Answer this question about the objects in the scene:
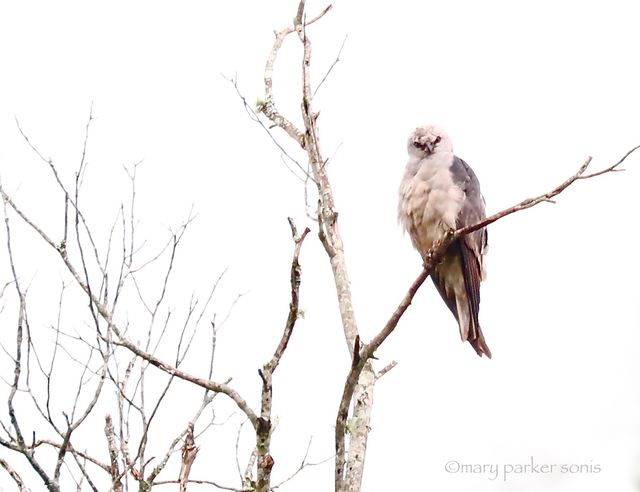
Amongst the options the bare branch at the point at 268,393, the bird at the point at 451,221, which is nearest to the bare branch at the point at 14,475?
the bare branch at the point at 268,393

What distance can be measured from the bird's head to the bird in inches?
2.1

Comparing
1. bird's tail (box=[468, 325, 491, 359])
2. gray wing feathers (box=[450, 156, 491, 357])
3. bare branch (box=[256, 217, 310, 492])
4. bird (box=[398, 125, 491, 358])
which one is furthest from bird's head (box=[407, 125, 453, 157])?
bare branch (box=[256, 217, 310, 492])

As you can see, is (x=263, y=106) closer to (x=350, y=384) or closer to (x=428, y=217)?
(x=428, y=217)

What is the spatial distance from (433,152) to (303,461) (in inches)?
99.5

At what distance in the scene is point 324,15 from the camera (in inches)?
211

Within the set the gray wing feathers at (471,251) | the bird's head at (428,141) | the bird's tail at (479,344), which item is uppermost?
the bird's head at (428,141)

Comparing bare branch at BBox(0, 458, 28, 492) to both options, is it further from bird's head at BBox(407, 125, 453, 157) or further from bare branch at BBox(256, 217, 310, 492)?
bird's head at BBox(407, 125, 453, 157)

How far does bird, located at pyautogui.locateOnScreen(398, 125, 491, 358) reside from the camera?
5.61 m

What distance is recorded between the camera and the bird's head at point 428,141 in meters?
5.99

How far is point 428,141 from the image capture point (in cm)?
601

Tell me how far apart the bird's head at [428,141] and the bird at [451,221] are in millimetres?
54

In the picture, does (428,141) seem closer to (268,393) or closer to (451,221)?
(451,221)

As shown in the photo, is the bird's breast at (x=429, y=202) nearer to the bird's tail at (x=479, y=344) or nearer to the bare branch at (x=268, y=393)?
the bird's tail at (x=479, y=344)

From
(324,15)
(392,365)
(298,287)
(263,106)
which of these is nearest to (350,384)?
(298,287)
